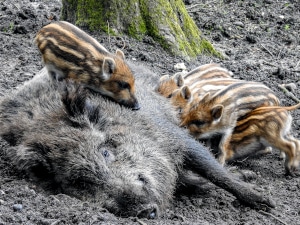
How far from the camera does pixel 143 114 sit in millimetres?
5648

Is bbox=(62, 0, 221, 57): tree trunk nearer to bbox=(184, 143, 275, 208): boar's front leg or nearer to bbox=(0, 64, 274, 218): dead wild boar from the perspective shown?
bbox=(0, 64, 274, 218): dead wild boar

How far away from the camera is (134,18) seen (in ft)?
26.0

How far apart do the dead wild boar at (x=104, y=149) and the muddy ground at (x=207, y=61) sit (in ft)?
0.47

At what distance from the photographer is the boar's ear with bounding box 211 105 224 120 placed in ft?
20.1

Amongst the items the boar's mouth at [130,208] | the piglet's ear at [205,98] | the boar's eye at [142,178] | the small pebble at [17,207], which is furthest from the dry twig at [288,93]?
the small pebble at [17,207]

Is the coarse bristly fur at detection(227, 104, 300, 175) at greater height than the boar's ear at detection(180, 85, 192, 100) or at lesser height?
lesser

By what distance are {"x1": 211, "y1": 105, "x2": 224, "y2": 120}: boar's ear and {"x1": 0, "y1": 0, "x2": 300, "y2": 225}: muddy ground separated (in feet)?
1.64

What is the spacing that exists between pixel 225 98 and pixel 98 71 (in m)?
1.40

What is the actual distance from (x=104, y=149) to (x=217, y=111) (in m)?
1.54

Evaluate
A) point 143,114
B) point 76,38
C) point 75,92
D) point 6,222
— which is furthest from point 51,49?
point 6,222

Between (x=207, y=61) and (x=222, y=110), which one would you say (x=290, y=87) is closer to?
(x=207, y=61)

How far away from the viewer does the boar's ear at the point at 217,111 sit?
241 inches

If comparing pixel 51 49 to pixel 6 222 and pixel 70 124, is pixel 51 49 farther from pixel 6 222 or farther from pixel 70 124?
pixel 6 222

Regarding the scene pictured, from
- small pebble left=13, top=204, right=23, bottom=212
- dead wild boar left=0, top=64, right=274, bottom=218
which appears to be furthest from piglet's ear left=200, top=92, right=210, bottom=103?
small pebble left=13, top=204, right=23, bottom=212
